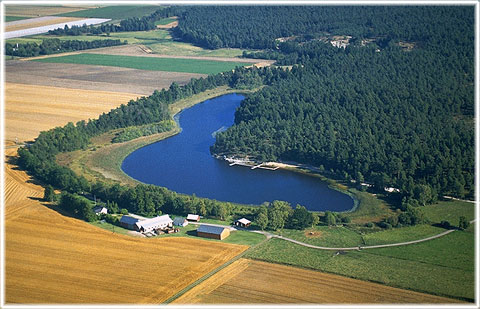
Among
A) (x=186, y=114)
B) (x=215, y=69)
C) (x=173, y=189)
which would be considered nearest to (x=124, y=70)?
(x=215, y=69)

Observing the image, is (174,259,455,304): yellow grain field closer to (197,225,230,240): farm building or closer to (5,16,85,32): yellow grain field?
(197,225,230,240): farm building

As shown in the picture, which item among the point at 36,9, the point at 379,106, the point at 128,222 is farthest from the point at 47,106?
the point at 36,9

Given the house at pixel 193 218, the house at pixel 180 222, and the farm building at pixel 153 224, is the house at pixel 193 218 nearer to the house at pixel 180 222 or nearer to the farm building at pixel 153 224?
the house at pixel 180 222

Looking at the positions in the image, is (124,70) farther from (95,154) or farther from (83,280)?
(83,280)

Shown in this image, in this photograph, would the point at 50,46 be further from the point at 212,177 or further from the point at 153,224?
the point at 153,224

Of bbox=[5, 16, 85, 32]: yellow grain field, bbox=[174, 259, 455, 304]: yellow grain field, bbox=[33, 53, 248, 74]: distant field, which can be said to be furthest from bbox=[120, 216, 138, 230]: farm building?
bbox=[5, 16, 85, 32]: yellow grain field

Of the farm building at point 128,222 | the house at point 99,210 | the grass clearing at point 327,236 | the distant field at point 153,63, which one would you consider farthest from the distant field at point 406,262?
the distant field at point 153,63
